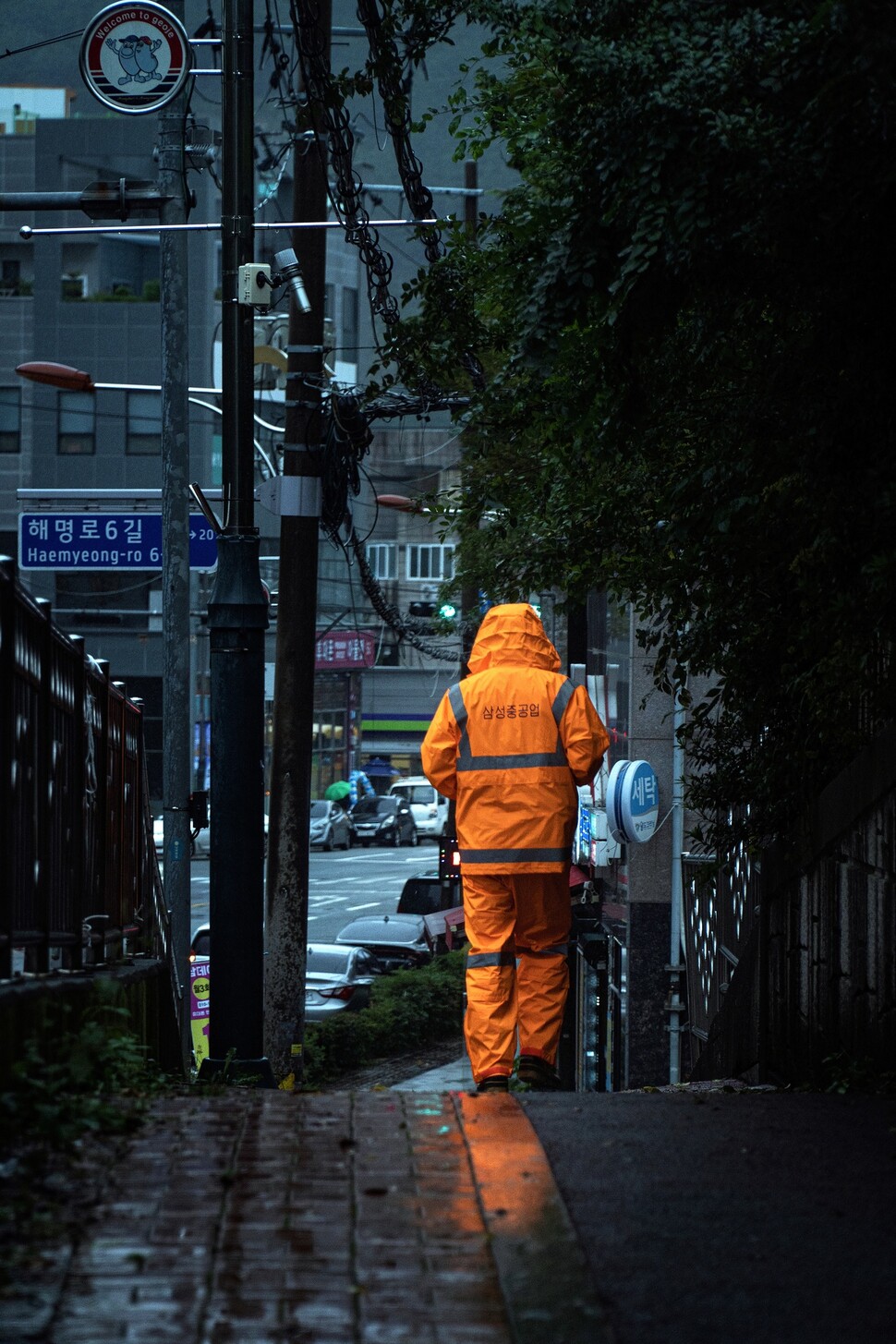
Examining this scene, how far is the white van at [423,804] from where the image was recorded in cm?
6494

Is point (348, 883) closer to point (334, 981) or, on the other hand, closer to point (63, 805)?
point (334, 981)

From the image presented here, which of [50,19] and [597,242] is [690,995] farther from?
[50,19]

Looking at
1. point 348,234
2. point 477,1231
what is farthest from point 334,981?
point 477,1231

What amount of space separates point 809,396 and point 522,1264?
4.27 meters

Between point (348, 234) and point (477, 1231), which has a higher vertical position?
point (348, 234)

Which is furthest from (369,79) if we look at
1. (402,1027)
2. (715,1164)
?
(402,1027)

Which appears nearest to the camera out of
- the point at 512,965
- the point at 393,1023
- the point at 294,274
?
the point at 512,965

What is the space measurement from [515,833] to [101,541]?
8468 millimetres

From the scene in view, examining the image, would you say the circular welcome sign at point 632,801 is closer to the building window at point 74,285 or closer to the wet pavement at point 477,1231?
the wet pavement at point 477,1231

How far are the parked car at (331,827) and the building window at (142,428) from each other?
13.6 metres

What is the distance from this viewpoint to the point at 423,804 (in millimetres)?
70312

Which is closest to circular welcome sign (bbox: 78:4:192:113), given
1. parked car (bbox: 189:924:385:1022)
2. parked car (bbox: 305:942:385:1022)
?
parked car (bbox: 189:924:385:1022)

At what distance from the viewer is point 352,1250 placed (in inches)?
161

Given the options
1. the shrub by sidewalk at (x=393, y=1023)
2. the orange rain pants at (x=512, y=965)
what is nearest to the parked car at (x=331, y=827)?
the shrub by sidewalk at (x=393, y=1023)
